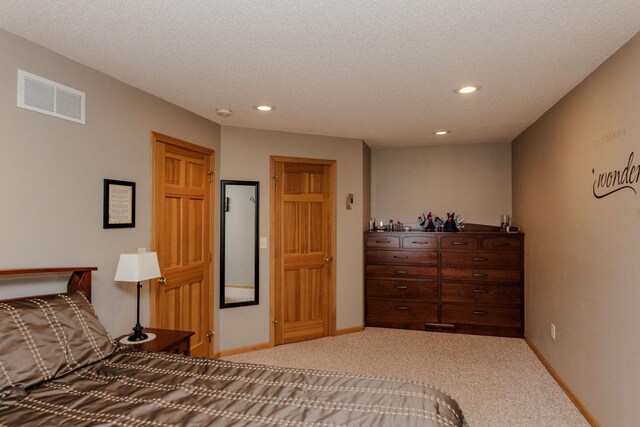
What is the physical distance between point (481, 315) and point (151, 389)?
4.16 metres

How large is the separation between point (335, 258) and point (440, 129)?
1993 mm

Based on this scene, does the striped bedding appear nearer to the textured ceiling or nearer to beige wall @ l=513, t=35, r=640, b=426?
beige wall @ l=513, t=35, r=640, b=426

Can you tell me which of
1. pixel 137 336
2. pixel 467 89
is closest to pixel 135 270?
pixel 137 336

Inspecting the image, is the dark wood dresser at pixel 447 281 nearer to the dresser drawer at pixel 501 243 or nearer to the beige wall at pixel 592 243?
the dresser drawer at pixel 501 243

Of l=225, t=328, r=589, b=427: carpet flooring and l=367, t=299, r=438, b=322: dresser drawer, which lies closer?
l=225, t=328, r=589, b=427: carpet flooring

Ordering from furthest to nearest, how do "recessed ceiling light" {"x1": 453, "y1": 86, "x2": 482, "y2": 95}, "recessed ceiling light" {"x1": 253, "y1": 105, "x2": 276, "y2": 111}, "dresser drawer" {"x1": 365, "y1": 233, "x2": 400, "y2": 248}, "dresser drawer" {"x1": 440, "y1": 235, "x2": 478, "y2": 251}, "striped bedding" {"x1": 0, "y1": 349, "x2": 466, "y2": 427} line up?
1. "dresser drawer" {"x1": 365, "y1": 233, "x2": 400, "y2": 248}
2. "dresser drawer" {"x1": 440, "y1": 235, "x2": 478, "y2": 251}
3. "recessed ceiling light" {"x1": 253, "y1": 105, "x2": 276, "y2": 111}
4. "recessed ceiling light" {"x1": 453, "y1": 86, "x2": 482, "y2": 95}
5. "striped bedding" {"x1": 0, "y1": 349, "x2": 466, "y2": 427}

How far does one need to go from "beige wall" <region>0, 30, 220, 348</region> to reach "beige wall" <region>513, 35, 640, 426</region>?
3346 mm

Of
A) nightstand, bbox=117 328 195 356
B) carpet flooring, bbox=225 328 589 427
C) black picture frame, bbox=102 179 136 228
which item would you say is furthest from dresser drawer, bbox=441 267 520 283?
black picture frame, bbox=102 179 136 228

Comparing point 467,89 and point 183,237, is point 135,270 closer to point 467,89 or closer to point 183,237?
point 183,237

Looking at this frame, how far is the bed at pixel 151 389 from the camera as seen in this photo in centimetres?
152

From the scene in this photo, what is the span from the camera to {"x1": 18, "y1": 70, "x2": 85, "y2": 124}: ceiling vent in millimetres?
2195

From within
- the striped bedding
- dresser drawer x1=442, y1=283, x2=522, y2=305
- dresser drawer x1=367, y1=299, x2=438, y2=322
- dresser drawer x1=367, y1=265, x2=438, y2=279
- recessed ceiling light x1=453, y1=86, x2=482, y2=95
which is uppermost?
recessed ceiling light x1=453, y1=86, x2=482, y2=95

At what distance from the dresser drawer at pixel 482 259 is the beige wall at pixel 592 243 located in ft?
1.98

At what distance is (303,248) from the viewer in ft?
15.4
